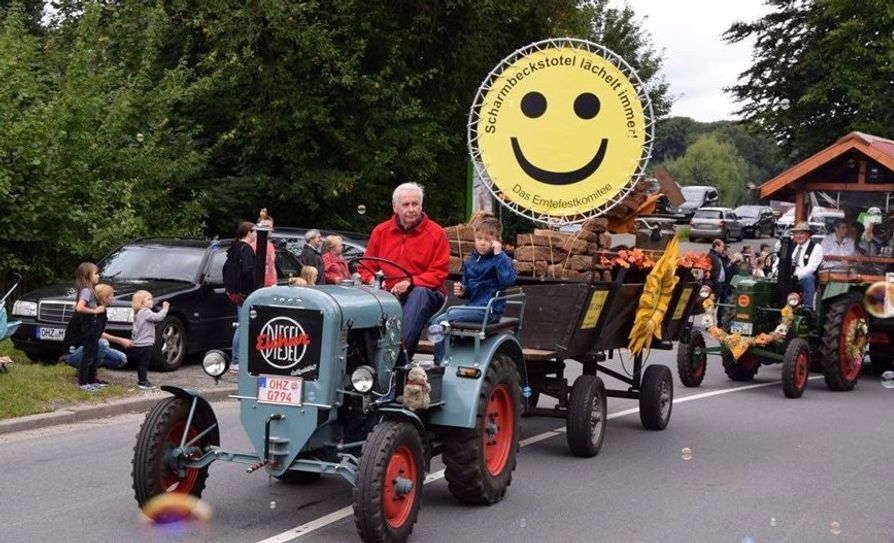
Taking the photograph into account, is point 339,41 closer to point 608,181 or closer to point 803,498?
point 608,181

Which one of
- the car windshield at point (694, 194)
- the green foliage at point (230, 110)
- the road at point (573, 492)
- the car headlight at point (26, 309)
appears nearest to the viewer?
the road at point (573, 492)

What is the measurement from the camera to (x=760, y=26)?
4169 cm

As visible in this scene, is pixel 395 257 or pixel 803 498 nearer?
pixel 395 257

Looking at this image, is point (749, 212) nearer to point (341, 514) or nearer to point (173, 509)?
point (341, 514)

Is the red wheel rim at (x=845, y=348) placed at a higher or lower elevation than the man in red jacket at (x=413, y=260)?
lower

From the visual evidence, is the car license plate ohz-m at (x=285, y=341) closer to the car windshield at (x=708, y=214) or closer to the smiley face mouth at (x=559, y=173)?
the smiley face mouth at (x=559, y=173)

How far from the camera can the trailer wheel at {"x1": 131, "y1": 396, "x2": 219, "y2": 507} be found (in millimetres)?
6734

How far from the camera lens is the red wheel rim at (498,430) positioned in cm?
807

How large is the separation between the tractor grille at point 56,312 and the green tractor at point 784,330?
7261 mm

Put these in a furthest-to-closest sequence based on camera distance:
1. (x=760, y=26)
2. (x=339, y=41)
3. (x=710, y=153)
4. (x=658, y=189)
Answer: (x=710, y=153) → (x=760, y=26) → (x=339, y=41) → (x=658, y=189)

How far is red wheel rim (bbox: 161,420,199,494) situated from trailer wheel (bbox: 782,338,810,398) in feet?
28.8

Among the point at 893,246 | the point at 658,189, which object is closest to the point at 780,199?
the point at 893,246

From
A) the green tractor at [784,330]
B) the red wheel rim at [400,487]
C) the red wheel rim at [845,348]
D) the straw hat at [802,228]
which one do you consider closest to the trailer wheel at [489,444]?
the red wheel rim at [400,487]

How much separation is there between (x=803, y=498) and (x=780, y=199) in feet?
33.0
